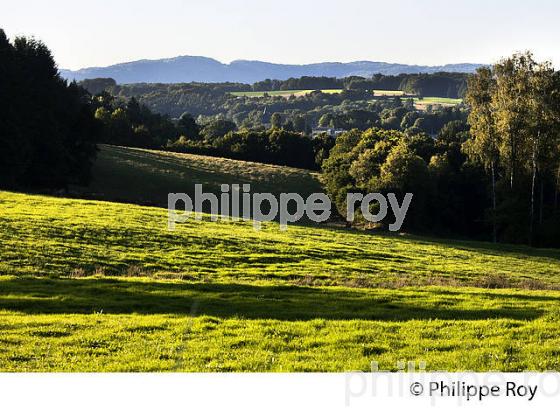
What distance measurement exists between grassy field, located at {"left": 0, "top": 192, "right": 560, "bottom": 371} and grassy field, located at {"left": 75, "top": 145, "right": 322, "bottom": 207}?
30663 millimetres

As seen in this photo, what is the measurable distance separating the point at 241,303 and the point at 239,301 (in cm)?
31

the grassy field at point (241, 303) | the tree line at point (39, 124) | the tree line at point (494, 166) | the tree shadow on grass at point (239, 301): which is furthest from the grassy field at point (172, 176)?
the tree shadow on grass at point (239, 301)

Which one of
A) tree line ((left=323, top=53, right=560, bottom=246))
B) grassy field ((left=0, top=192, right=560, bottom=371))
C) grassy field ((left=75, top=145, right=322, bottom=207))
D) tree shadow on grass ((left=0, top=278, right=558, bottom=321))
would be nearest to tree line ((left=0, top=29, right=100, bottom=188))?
grassy field ((left=75, top=145, right=322, bottom=207))

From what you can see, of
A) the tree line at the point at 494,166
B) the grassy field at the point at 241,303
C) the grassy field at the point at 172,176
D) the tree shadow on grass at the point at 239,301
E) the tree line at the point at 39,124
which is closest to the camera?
the grassy field at the point at 241,303

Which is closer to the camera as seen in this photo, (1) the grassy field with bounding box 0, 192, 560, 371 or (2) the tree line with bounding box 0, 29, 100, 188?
(1) the grassy field with bounding box 0, 192, 560, 371

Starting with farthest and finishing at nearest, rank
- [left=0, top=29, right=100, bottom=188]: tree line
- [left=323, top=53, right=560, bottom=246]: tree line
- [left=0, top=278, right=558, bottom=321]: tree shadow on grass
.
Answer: [left=0, top=29, right=100, bottom=188]: tree line → [left=323, top=53, right=560, bottom=246]: tree line → [left=0, top=278, right=558, bottom=321]: tree shadow on grass

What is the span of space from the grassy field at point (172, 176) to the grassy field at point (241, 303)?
101ft

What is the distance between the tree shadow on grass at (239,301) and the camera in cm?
1656

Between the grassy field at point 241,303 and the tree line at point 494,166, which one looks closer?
the grassy field at point 241,303

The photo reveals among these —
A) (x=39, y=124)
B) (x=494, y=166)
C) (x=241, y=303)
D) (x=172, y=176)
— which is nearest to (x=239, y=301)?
(x=241, y=303)

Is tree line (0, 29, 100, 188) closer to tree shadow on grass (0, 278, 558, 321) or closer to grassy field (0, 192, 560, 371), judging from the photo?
grassy field (0, 192, 560, 371)

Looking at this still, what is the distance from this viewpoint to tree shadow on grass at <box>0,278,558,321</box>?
16562 mm

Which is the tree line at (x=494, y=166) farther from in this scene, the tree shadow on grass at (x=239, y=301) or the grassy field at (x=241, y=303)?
the tree shadow on grass at (x=239, y=301)
